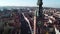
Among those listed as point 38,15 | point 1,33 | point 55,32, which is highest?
point 38,15

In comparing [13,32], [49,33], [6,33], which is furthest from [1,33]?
[49,33]

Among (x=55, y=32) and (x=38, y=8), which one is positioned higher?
(x=38, y=8)

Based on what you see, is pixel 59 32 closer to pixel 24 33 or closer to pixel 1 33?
pixel 24 33

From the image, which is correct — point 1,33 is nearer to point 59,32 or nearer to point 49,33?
point 49,33

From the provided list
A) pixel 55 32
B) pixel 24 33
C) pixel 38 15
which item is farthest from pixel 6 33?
pixel 38 15

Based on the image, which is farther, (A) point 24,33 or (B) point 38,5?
(A) point 24,33

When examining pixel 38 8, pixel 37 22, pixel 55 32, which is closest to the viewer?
pixel 38 8

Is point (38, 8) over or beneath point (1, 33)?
over

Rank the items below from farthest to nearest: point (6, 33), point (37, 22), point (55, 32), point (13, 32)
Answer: point (55, 32) → point (13, 32) → point (6, 33) → point (37, 22)

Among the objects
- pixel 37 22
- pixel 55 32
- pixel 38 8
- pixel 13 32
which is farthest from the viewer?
pixel 55 32
